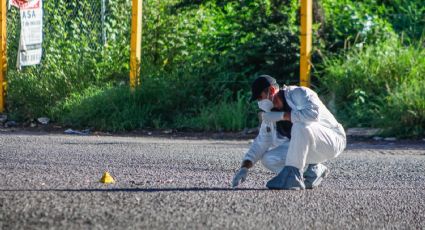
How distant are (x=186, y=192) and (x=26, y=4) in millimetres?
9370

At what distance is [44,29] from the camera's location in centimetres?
1725

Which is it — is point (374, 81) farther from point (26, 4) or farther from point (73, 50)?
A: point (26, 4)

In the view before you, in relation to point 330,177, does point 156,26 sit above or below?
above

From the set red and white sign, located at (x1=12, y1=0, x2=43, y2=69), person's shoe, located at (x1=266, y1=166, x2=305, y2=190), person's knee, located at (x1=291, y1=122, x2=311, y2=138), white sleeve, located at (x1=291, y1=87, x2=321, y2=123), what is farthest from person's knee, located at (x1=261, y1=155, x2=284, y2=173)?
red and white sign, located at (x1=12, y1=0, x2=43, y2=69)

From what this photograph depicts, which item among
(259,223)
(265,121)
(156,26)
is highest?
(156,26)

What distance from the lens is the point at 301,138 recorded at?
8203mm

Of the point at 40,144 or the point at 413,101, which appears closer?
the point at 40,144

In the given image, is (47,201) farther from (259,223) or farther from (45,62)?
(45,62)

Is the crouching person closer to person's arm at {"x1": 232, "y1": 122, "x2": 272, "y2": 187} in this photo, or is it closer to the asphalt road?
person's arm at {"x1": 232, "y1": 122, "x2": 272, "y2": 187}

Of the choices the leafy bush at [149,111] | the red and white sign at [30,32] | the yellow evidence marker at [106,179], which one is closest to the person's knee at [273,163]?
the yellow evidence marker at [106,179]

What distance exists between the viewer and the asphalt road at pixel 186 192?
6.83 meters

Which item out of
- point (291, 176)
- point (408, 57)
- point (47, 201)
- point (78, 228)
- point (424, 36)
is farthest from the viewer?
point (424, 36)

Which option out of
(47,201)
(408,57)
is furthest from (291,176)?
Answer: (408,57)

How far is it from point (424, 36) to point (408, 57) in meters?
1.94
